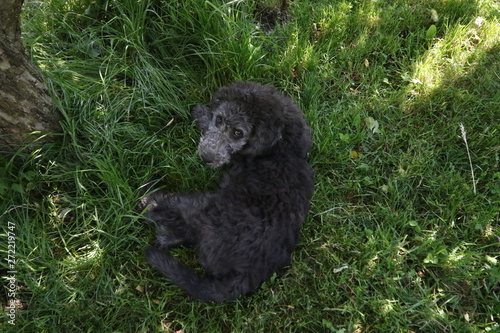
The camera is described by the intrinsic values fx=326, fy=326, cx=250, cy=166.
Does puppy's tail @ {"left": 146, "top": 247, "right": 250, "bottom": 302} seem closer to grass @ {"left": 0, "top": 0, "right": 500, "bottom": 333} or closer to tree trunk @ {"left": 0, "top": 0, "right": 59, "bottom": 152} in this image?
grass @ {"left": 0, "top": 0, "right": 500, "bottom": 333}

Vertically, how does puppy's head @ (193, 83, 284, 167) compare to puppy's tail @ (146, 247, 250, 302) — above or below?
above

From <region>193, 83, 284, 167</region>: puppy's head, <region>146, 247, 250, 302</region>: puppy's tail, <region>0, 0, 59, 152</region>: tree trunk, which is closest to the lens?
<region>0, 0, 59, 152</region>: tree trunk

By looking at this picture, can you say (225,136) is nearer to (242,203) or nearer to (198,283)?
(242,203)

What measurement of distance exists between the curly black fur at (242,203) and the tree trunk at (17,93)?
3.15ft

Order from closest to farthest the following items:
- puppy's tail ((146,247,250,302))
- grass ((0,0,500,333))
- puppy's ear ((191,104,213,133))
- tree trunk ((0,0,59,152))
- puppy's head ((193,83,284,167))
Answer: tree trunk ((0,0,59,152)), puppy's tail ((146,247,250,302)), grass ((0,0,500,333)), puppy's head ((193,83,284,167)), puppy's ear ((191,104,213,133))

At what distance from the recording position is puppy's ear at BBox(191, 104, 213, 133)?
109 inches

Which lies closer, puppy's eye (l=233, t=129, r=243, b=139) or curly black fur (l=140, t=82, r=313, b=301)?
curly black fur (l=140, t=82, r=313, b=301)

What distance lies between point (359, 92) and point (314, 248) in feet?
5.22

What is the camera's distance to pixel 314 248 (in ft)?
8.53

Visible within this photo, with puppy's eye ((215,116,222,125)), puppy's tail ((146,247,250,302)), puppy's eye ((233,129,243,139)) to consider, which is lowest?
puppy's tail ((146,247,250,302))

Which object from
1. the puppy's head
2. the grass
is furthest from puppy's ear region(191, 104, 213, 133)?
the puppy's head

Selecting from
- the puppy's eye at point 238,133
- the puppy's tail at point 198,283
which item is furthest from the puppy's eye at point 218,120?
the puppy's tail at point 198,283

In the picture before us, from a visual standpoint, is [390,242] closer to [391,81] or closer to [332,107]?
[332,107]

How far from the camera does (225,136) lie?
249 cm
